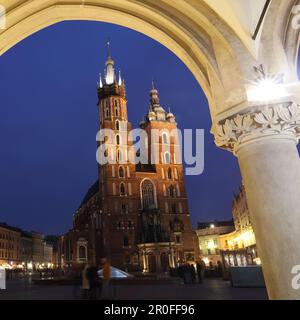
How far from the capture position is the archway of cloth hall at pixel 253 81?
9.39 feet

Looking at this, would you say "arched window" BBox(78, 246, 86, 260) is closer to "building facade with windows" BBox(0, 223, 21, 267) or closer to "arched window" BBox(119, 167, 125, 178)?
"arched window" BBox(119, 167, 125, 178)

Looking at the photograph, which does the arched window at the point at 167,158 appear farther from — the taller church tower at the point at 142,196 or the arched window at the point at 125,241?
the arched window at the point at 125,241

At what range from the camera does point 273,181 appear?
115 inches

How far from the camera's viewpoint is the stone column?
2789 millimetres

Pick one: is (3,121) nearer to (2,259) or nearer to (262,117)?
(2,259)

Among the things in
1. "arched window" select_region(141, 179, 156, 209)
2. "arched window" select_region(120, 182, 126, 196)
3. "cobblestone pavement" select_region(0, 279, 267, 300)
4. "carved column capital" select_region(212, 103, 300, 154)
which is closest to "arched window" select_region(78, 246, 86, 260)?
"arched window" select_region(120, 182, 126, 196)

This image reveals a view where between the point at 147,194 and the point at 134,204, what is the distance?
3.35 metres

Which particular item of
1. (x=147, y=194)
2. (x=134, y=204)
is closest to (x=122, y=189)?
(x=134, y=204)

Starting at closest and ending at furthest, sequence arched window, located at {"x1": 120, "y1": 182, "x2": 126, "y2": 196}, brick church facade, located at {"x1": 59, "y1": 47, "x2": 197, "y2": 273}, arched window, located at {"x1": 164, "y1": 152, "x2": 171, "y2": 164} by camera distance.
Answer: brick church facade, located at {"x1": 59, "y1": 47, "x2": 197, "y2": 273}
arched window, located at {"x1": 120, "y1": 182, "x2": 126, "y2": 196}
arched window, located at {"x1": 164, "y1": 152, "x2": 171, "y2": 164}

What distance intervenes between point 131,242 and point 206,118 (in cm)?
4122

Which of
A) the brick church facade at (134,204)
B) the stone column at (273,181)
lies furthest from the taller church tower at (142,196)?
the stone column at (273,181)

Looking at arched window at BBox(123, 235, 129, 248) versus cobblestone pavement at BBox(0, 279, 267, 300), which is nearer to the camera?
cobblestone pavement at BBox(0, 279, 267, 300)
